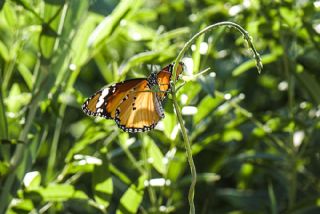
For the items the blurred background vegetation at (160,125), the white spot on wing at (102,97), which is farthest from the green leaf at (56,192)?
the white spot on wing at (102,97)

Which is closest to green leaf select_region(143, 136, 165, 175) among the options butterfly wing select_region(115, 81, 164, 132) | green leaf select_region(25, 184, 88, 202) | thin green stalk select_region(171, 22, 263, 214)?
green leaf select_region(25, 184, 88, 202)

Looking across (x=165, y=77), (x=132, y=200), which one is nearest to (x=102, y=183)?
(x=132, y=200)

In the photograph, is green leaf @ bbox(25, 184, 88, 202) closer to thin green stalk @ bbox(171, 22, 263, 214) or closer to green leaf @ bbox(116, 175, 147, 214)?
green leaf @ bbox(116, 175, 147, 214)

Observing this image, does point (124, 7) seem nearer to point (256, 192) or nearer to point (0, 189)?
point (0, 189)

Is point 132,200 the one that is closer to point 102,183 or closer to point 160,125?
point 102,183

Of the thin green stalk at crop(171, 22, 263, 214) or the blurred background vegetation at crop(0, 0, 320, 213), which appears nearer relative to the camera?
the thin green stalk at crop(171, 22, 263, 214)

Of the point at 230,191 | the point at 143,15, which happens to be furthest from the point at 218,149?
the point at 143,15
